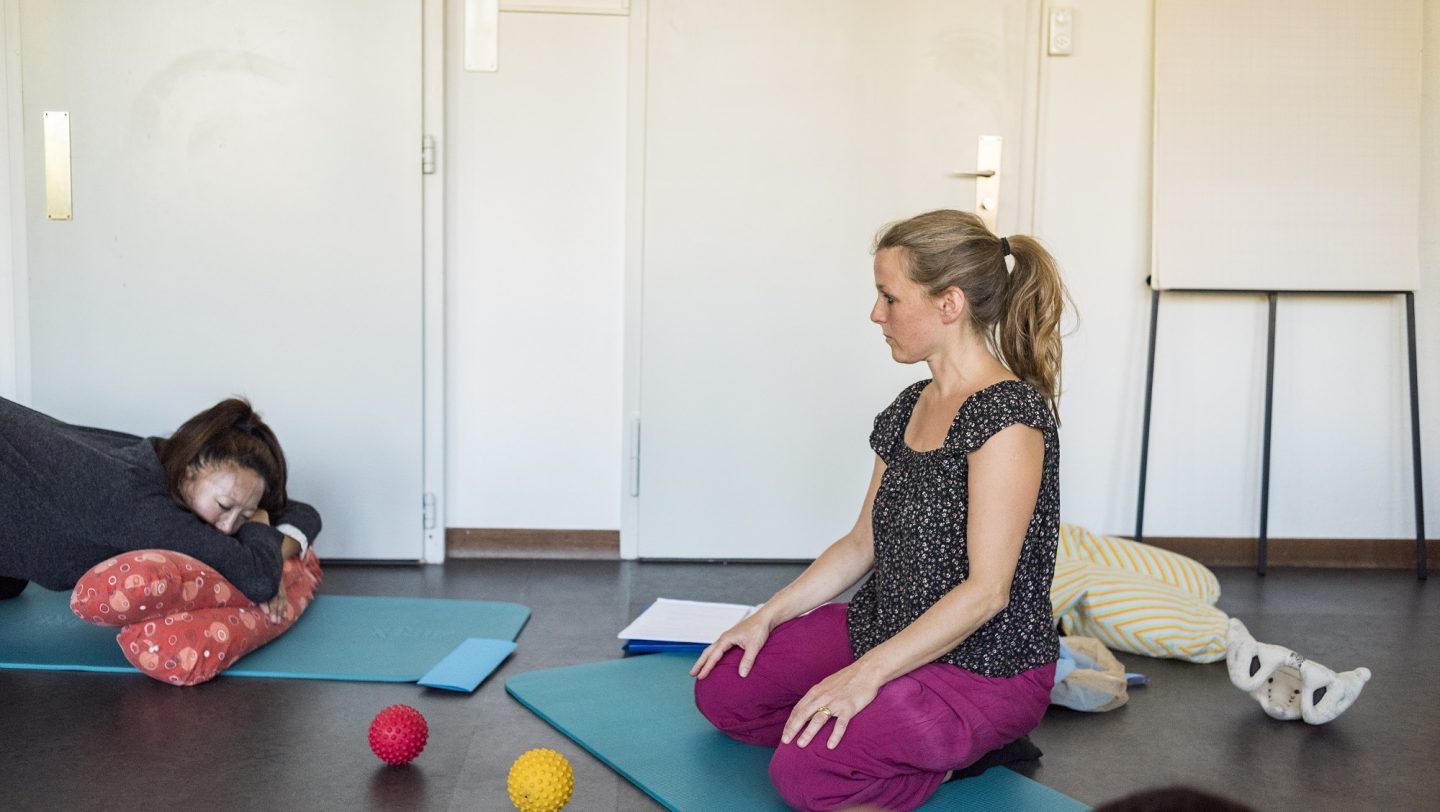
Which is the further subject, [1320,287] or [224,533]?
[1320,287]

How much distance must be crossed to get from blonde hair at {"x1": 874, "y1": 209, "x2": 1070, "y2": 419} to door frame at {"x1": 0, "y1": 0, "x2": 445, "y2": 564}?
202cm

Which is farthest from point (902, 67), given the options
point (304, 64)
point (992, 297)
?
point (992, 297)

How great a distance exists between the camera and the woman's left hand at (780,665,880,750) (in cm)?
172

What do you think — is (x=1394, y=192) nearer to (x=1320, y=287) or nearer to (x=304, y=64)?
(x=1320, y=287)

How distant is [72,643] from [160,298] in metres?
1.23

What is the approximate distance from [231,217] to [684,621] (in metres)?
1.78

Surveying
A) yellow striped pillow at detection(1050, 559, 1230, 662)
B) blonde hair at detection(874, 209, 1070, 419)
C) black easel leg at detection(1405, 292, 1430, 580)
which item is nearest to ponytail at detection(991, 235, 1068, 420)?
blonde hair at detection(874, 209, 1070, 419)

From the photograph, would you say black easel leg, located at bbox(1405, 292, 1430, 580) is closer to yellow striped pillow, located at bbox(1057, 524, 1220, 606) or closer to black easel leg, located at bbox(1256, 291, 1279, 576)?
black easel leg, located at bbox(1256, 291, 1279, 576)

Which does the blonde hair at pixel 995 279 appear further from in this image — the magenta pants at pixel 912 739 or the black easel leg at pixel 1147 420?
the black easel leg at pixel 1147 420

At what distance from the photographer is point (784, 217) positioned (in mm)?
3771

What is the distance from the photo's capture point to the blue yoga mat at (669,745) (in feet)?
6.34

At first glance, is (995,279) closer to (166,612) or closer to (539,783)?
(539,783)

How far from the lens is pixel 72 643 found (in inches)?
105

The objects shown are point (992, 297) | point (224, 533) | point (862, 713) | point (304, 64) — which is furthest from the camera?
point (304, 64)
